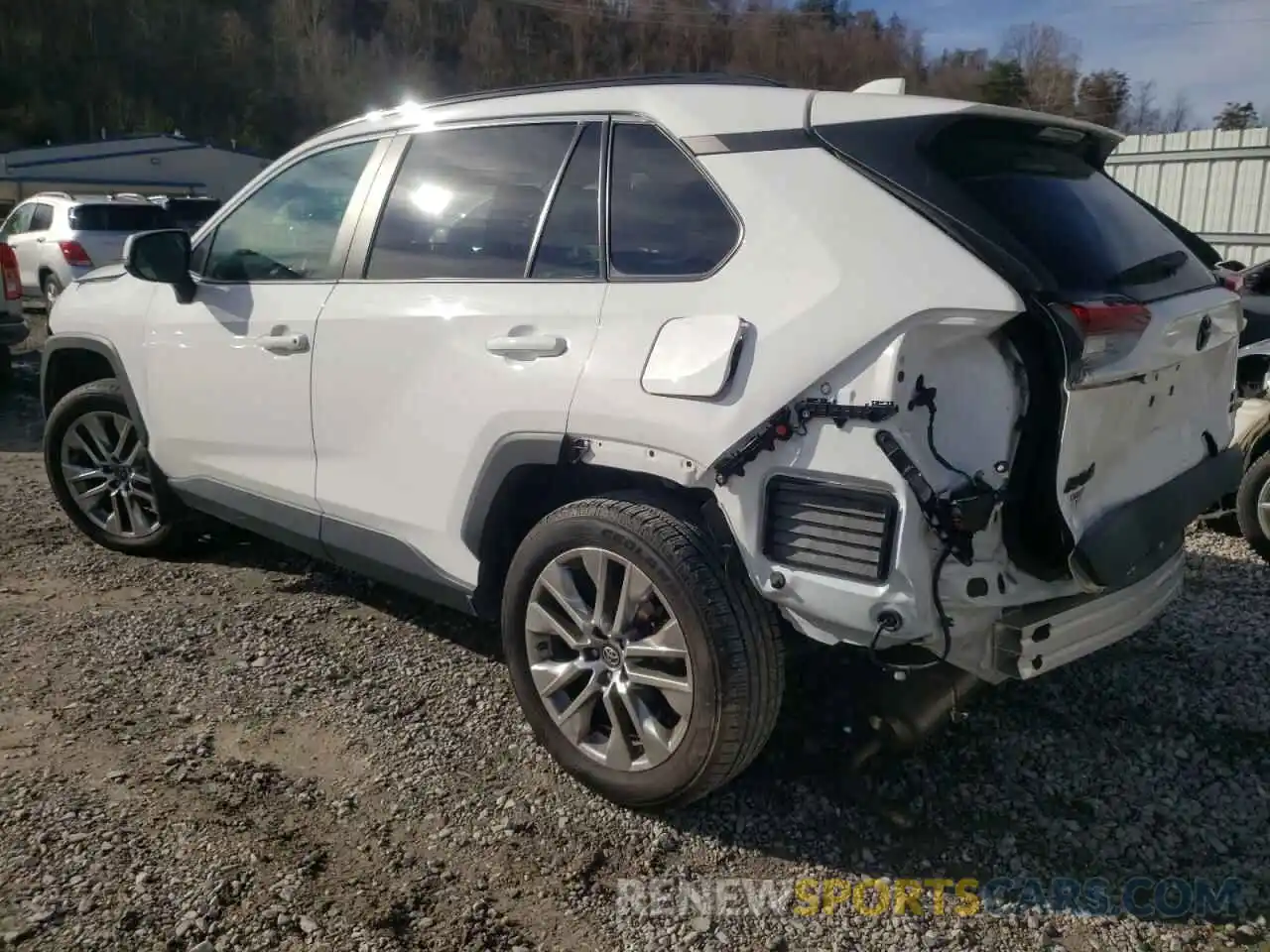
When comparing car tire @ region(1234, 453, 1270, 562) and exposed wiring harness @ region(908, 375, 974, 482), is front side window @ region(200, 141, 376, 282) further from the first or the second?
car tire @ region(1234, 453, 1270, 562)

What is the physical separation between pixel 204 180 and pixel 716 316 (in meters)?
37.3

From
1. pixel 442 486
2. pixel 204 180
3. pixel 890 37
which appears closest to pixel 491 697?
pixel 442 486

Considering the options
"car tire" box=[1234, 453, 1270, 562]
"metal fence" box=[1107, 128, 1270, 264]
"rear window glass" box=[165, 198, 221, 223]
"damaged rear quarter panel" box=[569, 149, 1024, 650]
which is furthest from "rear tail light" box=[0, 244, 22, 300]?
→ "metal fence" box=[1107, 128, 1270, 264]

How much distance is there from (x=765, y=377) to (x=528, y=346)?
778 millimetres

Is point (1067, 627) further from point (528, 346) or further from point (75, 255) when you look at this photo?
point (75, 255)

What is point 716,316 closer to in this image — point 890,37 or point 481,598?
point 481,598

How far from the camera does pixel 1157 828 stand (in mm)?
2959

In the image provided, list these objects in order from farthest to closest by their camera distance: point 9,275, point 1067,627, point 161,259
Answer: point 9,275, point 161,259, point 1067,627

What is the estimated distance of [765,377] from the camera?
253 centimetres

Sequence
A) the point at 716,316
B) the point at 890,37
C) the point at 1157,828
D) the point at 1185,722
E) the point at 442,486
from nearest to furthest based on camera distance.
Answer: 1. the point at 716,316
2. the point at 1157,828
3. the point at 442,486
4. the point at 1185,722
5. the point at 890,37

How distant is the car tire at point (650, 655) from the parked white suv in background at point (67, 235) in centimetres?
1379

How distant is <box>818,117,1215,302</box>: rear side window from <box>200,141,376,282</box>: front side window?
190cm

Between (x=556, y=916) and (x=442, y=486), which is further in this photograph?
(x=442, y=486)

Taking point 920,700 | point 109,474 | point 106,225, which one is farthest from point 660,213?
point 106,225
